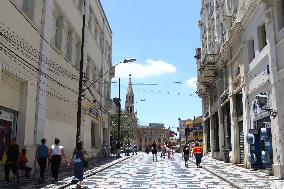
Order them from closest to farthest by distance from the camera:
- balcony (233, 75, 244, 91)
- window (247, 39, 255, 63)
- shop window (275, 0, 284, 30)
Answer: shop window (275, 0, 284, 30)
window (247, 39, 255, 63)
balcony (233, 75, 244, 91)

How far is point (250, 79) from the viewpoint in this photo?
22016 mm

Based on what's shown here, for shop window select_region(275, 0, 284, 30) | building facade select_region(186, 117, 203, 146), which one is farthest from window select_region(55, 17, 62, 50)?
building facade select_region(186, 117, 203, 146)

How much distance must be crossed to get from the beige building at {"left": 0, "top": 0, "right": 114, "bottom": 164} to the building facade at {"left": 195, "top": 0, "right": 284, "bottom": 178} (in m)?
10.7

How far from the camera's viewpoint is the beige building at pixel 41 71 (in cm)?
1558

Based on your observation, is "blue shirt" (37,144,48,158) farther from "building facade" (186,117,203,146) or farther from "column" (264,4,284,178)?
"building facade" (186,117,203,146)

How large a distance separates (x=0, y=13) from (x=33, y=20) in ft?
14.0

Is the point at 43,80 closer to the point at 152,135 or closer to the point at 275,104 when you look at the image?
the point at 275,104

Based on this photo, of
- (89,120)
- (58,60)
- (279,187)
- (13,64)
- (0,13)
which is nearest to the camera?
(279,187)

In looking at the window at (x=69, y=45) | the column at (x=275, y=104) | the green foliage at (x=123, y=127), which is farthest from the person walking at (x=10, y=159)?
the green foliage at (x=123, y=127)

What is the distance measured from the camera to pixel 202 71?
116 feet

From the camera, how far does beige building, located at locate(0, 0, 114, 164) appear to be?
1558 cm

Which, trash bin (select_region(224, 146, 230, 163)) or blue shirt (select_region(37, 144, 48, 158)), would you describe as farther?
trash bin (select_region(224, 146, 230, 163))

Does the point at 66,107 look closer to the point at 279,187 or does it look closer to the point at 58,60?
the point at 58,60

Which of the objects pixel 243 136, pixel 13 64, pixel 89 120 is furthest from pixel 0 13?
pixel 89 120
